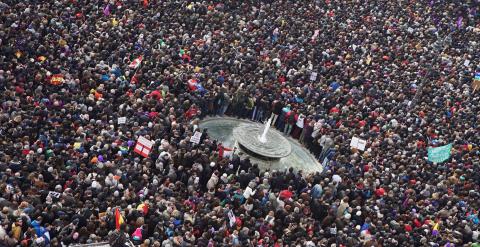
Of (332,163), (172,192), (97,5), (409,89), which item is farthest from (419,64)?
(172,192)

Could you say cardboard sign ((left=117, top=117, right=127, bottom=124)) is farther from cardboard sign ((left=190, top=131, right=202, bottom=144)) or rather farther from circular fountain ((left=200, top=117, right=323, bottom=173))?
circular fountain ((left=200, top=117, right=323, bottom=173))

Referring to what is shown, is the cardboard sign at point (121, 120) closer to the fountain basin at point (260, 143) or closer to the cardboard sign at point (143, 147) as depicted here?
the cardboard sign at point (143, 147)

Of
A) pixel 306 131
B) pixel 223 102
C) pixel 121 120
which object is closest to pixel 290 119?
pixel 306 131

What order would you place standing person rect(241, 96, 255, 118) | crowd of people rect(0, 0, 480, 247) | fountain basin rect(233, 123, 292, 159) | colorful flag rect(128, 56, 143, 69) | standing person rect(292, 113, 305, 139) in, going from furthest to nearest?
standing person rect(241, 96, 255, 118) → standing person rect(292, 113, 305, 139) → colorful flag rect(128, 56, 143, 69) → fountain basin rect(233, 123, 292, 159) → crowd of people rect(0, 0, 480, 247)

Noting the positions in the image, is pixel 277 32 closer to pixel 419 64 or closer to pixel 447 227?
pixel 419 64

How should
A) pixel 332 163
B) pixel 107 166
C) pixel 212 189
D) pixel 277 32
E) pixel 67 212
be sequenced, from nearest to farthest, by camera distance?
pixel 67 212 < pixel 107 166 < pixel 212 189 < pixel 332 163 < pixel 277 32

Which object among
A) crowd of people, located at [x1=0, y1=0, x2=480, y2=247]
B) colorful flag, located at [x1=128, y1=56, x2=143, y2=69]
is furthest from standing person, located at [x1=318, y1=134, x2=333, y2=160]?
colorful flag, located at [x1=128, y1=56, x2=143, y2=69]
